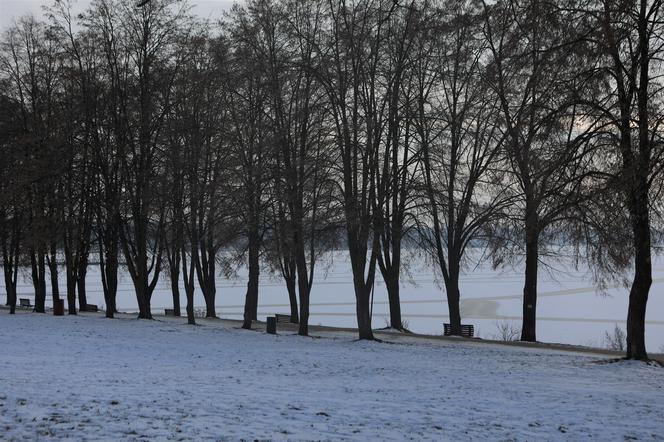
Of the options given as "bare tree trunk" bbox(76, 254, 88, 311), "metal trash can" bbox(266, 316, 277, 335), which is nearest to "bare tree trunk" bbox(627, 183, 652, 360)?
"metal trash can" bbox(266, 316, 277, 335)

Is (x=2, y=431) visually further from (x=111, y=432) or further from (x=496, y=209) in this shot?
(x=496, y=209)

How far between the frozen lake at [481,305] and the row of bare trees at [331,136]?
5528 millimetres

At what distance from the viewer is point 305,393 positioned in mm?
10195

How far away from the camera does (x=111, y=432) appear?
22.5 ft

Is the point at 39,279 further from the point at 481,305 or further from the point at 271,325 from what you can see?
the point at 481,305

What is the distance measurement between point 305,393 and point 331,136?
1382cm

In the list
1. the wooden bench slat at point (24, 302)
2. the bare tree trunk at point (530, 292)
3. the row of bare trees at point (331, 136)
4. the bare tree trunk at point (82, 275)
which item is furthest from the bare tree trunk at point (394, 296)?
the wooden bench slat at point (24, 302)

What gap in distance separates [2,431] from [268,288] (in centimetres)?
7273

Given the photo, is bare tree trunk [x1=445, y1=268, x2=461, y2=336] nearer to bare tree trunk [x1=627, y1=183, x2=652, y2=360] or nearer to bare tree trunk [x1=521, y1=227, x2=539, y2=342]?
bare tree trunk [x1=521, y1=227, x2=539, y2=342]

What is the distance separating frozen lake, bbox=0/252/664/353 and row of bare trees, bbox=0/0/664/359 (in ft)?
18.1

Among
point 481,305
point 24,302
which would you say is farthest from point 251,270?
point 481,305

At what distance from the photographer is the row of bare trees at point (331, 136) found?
1495 cm

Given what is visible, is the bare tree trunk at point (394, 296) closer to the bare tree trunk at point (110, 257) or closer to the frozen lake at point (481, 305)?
the frozen lake at point (481, 305)

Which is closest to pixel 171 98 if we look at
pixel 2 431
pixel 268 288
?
pixel 2 431
